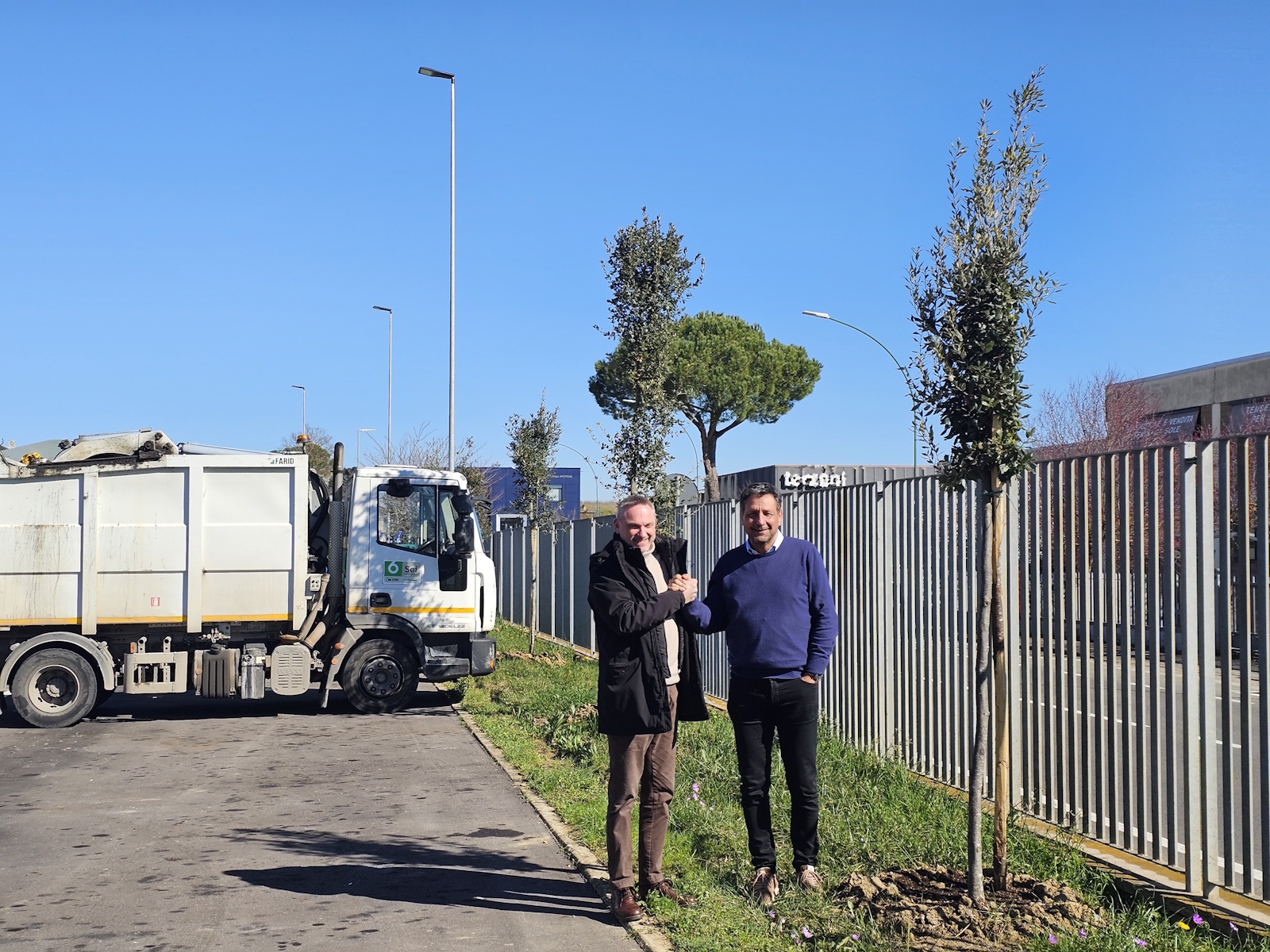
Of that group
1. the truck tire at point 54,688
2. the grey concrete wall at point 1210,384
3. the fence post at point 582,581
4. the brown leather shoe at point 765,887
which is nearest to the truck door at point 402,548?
the truck tire at point 54,688

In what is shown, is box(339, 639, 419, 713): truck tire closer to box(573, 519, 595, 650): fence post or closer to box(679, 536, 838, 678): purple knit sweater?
box(573, 519, 595, 650): fence post

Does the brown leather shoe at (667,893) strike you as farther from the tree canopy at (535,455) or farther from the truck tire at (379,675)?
the tree canopy at (535,455)

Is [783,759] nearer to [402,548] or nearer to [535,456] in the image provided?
[402,548]

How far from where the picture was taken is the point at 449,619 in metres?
15.0

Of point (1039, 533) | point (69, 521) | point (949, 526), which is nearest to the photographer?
point (1039, 533)

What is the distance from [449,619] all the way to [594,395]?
48.1 meters

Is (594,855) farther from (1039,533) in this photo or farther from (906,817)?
(1039,533)

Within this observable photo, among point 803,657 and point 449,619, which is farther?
point 449,619

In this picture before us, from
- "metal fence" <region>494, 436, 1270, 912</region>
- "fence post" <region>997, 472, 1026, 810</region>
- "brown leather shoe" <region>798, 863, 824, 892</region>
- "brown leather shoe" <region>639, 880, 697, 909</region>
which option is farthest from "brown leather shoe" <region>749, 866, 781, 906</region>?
"fence post" <region>997, 472, 1026, 810</region>

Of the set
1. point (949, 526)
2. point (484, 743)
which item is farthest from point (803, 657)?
point (484, 743)

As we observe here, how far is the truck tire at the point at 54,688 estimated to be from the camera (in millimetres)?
13883

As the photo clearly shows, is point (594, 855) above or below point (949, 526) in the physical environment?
below

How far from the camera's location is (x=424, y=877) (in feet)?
23.2

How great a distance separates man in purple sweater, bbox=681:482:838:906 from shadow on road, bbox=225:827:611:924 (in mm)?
945
